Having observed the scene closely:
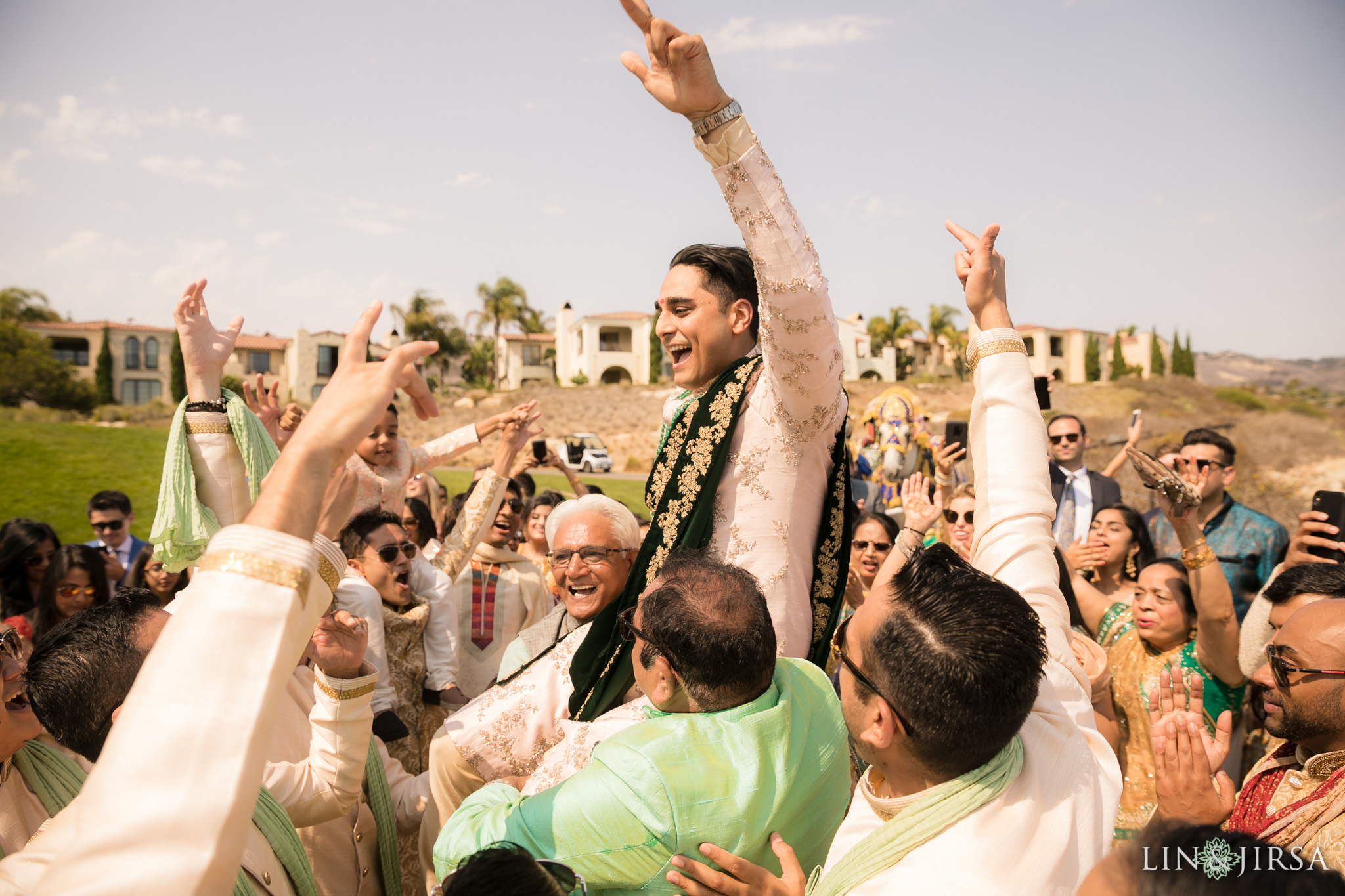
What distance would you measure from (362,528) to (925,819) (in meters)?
3.81

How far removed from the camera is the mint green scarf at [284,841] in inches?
85.0

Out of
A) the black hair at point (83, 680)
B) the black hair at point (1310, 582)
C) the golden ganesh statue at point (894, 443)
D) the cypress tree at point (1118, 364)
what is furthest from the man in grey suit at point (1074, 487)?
the cypress tree at point (1118, 364)

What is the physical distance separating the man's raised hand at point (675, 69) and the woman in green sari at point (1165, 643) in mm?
2530

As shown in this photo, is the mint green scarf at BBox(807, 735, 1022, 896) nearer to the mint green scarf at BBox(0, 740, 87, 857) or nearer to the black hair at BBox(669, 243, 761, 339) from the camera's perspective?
the black hair at BBox(669, 243, 761, 339)

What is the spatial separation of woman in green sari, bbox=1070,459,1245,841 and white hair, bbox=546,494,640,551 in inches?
82.8

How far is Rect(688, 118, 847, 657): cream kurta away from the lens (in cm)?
224

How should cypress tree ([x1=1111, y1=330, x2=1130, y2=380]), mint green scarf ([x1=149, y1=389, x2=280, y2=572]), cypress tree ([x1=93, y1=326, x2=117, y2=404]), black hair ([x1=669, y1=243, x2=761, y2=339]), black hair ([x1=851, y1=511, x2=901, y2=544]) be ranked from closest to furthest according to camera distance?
black hair ([x1=669, y1=243, x2=761, y2=339]) < mint green scarf ([x1=149, y1=389, x2=280, y2=572]) < black hair ([x1=851, y1=511, x2=901, y2=544]) < cypress tree ([x1=93, y1=326, x2=117, y2=404]) < cypress tree ([x1=1111, y1=330, x2=1130, y2=380])

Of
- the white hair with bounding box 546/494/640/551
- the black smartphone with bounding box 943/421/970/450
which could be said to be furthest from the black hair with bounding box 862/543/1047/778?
the black smartphone with bounding box 943/421/970/450

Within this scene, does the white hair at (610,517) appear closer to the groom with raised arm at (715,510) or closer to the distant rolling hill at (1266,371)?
the groom with raised arm at (715,510)

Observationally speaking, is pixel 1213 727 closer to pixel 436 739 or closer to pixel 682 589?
pixel 682 589

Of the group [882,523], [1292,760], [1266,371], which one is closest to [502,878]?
[1292,760]

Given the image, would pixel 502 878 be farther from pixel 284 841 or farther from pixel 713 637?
pixel 284 841

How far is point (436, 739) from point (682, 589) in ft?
3.78

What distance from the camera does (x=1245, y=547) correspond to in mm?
5535
